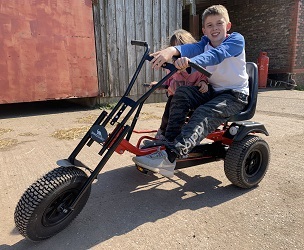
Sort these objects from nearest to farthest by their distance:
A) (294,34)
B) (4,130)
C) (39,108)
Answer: (4,130) → (39,108) → (294,34)

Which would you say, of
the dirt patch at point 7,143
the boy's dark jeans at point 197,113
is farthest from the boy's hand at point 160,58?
the dirt patch at point 7,143

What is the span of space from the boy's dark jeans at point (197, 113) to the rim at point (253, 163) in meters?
0.50

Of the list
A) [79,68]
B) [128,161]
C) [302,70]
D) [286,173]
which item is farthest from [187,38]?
[302,70]

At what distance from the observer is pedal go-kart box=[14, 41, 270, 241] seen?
1.85m

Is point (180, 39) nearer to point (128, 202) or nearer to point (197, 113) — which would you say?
point (197, 113)

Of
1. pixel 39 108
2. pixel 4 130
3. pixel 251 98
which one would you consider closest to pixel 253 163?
pixel 251 98

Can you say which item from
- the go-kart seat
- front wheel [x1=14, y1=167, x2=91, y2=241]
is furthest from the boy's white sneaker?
the go-kart seat

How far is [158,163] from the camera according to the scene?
7.63 feet

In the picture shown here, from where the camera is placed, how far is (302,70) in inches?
450

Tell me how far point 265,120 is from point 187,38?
3237mm

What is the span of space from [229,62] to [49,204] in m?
1.93

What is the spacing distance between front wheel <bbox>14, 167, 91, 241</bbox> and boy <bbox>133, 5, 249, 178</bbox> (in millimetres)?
→ 600

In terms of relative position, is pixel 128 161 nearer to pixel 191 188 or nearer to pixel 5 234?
pixel 191 188

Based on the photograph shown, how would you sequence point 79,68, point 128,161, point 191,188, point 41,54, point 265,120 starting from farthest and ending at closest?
point 79,68
point 41,54
point 265,120
point 128,161
point 191,188
